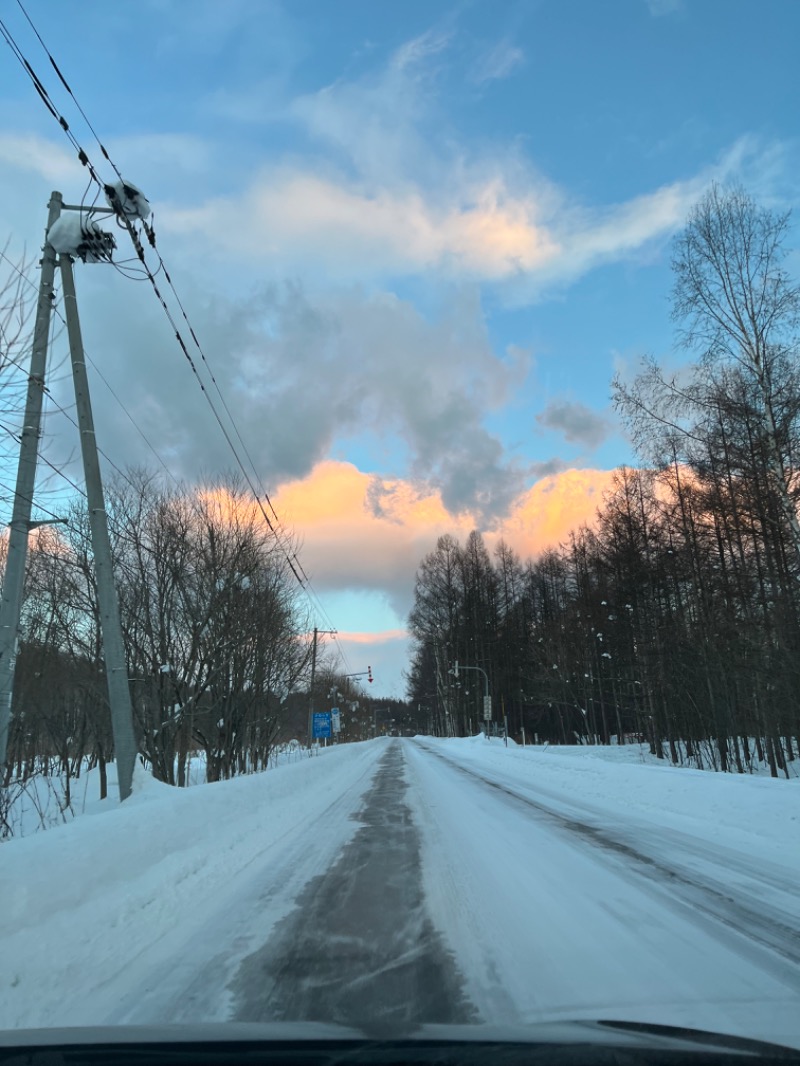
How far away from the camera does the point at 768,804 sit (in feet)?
29.9

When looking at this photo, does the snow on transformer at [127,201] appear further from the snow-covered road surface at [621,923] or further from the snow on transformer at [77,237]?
the snow-covered road surface at [621,923]

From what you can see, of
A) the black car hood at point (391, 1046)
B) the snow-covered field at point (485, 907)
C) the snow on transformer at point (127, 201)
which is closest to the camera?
the black car hood at point (391, 1046)

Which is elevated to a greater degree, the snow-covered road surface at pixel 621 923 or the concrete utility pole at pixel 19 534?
the concrete utility pole at pixel 19 534

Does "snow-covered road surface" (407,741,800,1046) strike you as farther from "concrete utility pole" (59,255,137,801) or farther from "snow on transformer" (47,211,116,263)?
"snow on transformer" (47,211,116,263)

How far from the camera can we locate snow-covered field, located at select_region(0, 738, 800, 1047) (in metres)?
3.43

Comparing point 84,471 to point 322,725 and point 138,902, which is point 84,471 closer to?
point 138,902

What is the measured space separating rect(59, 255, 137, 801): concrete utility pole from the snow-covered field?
72 centimetres

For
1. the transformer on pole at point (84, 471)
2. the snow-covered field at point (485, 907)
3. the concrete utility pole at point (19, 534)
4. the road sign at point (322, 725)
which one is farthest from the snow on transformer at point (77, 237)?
the road sign at point (322, 725)

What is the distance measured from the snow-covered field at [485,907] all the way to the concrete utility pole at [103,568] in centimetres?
72

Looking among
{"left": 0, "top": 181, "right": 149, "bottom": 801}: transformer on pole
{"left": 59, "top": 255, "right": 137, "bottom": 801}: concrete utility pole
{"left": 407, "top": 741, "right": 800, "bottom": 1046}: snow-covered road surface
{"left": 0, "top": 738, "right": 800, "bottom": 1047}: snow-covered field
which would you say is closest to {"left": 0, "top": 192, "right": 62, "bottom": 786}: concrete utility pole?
{"left": 0, "top": 181, "right": 149, "bottom": 801}: transformer on pole

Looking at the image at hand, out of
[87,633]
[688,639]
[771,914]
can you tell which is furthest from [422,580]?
[771,914]

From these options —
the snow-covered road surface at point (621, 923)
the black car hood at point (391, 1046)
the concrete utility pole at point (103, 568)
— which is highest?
the concrete utility pole at point (103, 568)

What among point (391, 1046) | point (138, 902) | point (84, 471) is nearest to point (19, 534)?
point (84, 471)

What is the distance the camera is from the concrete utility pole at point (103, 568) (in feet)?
31.2
